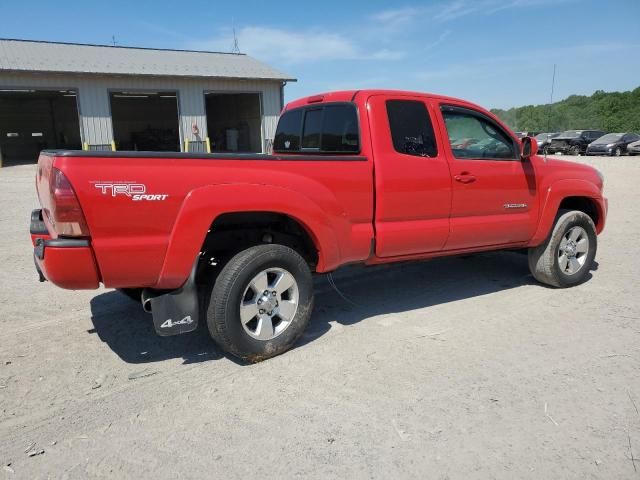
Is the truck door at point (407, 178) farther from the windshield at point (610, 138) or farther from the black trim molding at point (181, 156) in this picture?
the windshield at point (610, 138)

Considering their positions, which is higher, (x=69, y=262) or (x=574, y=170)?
(x=574, y=170)

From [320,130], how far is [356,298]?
1.69 metres

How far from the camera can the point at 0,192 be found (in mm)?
14172

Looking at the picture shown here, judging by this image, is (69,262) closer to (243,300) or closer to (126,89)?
(243,300)

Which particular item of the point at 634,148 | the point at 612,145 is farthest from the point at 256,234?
the point at 634,148

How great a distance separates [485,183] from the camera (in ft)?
15.6

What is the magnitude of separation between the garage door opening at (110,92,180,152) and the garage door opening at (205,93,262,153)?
2754 millimetres

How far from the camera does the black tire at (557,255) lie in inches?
211

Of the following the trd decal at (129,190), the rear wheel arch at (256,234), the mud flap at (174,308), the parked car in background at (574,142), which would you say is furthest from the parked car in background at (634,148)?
the trd decal at (129,190)

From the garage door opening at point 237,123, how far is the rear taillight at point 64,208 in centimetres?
2582

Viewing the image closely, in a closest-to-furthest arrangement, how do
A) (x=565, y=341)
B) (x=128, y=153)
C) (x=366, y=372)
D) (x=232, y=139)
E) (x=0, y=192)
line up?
(x=128, y=153) < (x=366, y=372) < (x=565, y=341) < (x=0, y=192) < (x=232, y=139)

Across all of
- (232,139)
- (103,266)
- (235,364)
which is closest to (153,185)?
(103,266)

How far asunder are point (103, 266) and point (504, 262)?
17.1 feet

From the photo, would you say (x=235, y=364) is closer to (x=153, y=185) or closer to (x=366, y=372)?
(x=366, y=372)
